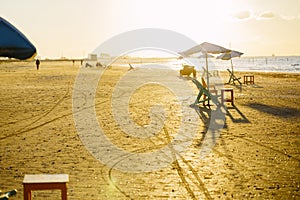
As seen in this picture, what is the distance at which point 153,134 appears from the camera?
9.29 m

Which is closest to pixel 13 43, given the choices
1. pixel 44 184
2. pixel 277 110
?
pixel 44 184

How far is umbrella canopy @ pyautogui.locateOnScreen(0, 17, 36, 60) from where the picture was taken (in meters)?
4.29

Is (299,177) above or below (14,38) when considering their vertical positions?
below

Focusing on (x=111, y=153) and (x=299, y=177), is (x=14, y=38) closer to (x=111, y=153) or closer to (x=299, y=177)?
(x=111, y=153)

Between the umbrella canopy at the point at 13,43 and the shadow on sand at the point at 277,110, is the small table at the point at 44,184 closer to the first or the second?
the umbrella canopy at the point at 13,43

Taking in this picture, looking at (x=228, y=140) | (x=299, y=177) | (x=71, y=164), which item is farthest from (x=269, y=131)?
(x=71, y=164)

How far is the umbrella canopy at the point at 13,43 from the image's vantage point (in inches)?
169

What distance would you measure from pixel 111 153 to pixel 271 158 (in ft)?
10.2

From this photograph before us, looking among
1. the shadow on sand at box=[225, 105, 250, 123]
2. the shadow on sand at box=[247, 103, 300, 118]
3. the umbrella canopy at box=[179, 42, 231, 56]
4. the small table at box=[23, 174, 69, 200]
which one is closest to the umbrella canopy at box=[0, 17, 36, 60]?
the small table at box=[23, 174, 69, 200]

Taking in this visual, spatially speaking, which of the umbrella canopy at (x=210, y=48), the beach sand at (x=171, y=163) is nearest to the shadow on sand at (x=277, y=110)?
the beach sand at (x=171, y=163)

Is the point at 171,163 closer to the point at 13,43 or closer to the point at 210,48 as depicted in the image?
the point at 13,43

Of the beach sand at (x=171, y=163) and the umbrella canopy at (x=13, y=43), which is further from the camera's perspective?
the beach sand at (x=171, y=163)

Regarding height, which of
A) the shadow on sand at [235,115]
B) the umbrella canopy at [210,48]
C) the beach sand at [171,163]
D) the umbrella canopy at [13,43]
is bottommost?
the beach sand at [171,163]

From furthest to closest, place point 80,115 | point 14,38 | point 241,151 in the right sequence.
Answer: point 80,115 → point 241,151 → point 14,38
